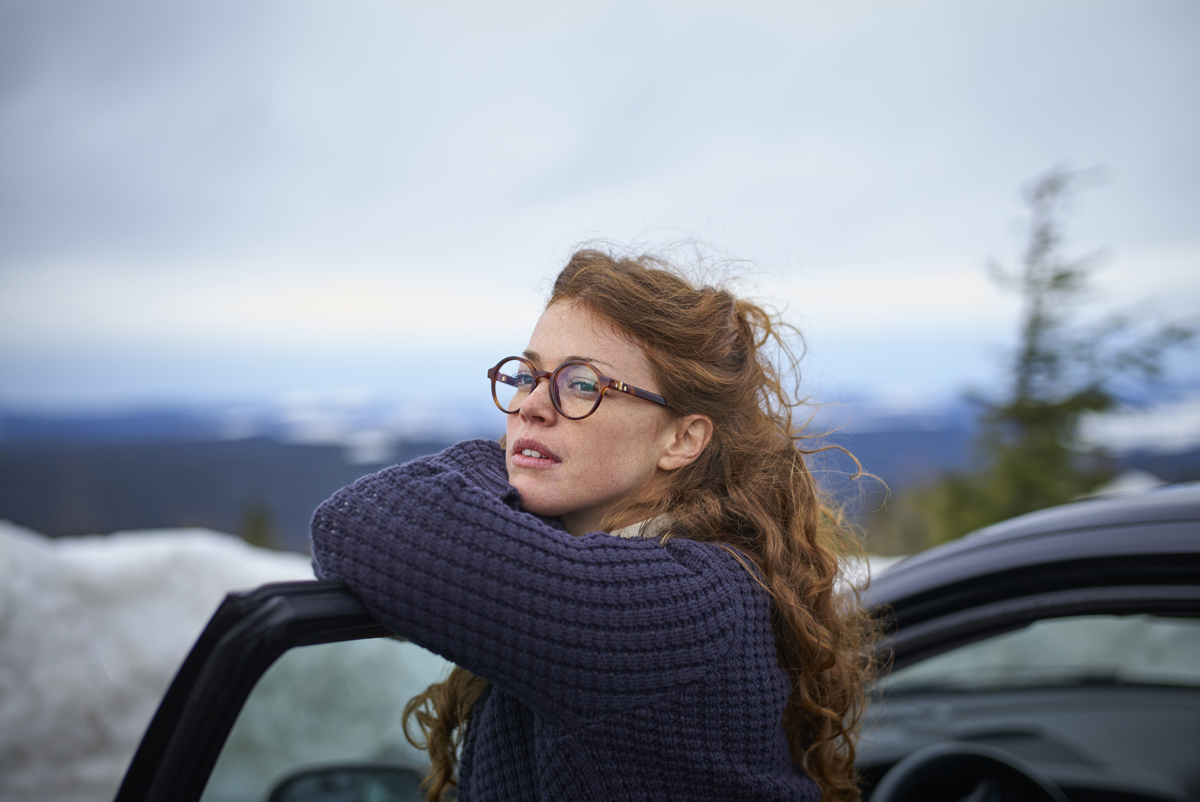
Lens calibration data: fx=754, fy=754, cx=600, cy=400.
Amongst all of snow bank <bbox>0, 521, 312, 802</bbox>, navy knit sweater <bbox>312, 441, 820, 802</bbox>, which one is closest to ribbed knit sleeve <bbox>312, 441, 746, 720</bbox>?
navy knit sweater <bbox>312, 441, 820, 802</bbox>

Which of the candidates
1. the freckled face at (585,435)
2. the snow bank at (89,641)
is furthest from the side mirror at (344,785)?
the snow bank at (89,641)

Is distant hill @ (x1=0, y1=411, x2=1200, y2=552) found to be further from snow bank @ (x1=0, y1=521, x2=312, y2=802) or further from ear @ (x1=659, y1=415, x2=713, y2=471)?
ear @ (x1=659, y1=415, x2=713, y2=471)

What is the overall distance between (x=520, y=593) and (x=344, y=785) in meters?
0.94

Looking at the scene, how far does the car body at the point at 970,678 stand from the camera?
92 cm

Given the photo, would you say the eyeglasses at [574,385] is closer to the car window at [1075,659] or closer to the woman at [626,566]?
the woman at [626,566]

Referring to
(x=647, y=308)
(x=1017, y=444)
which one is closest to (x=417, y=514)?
(x=647, y=308)

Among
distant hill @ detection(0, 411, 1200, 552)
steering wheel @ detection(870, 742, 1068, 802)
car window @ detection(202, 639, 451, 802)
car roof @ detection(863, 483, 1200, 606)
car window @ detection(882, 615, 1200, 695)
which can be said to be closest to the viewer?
car window @ detection(202, 639, 451, 802)

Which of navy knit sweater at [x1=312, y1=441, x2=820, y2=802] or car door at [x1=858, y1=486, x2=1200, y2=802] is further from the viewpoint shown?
car door at [x1=858, y1=486, x2=1200, y2=802]

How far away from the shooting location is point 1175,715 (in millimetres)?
2701

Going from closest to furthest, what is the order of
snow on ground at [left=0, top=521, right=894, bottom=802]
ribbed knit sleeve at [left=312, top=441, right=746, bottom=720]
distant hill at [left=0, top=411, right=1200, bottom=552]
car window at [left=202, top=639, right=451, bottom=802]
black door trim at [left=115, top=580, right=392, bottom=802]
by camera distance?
black door trim at [left=115, top=580, right=392, bottom=802] < ribbed knit sleeve at [left=312, top=441, right=746, bottom=720] < car window at [left=202, top=639, right=451, bottom=802] < snow on ground at [left=0, top=521, right=894, bottom=802] < distant hill at [left=0, top=411, right=1200, bottom=552]

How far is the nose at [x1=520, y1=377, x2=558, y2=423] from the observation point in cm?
144

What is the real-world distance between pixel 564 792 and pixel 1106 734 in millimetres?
2484

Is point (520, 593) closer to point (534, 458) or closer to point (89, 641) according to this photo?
point (534, 458)

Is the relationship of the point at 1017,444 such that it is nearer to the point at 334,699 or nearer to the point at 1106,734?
the point at 1106,734
